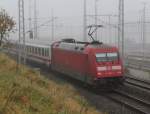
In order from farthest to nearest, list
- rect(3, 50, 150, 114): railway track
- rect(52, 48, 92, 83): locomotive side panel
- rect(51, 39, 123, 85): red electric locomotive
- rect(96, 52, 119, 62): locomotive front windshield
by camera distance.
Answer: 1. rect(52, 48, 92, 83): locomotive side panel
2. rect(96, 52, 119, 62): locomotive front windshield
3. rect(51, 39, 123, 85): red electric locomotive
4. rect(3, 50, 150, 114): railway track

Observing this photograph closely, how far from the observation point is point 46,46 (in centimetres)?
3850

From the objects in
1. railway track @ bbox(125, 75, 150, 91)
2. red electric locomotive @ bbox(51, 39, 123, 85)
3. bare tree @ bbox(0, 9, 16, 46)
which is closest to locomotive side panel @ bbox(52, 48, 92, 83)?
red electric locomotive @ bbox(51, 39, 123, 85)

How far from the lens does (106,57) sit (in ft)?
84.7

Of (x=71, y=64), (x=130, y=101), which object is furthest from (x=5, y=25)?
(x=130, y=101)

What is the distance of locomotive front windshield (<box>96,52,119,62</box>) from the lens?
25556 mm

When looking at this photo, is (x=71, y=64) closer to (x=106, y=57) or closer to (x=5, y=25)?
(x=106, y=57)

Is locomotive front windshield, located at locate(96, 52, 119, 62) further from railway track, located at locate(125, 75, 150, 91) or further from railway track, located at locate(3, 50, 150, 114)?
railway track, located at locate(125, 75, 150, 91)

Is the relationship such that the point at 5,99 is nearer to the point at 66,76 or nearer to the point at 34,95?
the point at 34,95

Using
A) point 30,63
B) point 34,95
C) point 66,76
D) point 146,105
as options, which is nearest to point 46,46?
point 66,76

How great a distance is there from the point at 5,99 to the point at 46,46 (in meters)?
27.5

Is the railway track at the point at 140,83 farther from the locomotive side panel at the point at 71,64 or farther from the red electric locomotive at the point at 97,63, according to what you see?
the locomotive side panel at the point at 71,64

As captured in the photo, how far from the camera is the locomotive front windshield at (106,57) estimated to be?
25556 millimetres

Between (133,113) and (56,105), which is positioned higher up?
(56,105)

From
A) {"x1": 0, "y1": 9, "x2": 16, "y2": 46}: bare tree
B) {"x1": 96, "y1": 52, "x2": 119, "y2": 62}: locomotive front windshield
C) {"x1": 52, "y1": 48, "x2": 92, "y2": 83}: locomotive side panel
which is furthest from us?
{"x1": 0, "y1": 9, "x2": 16, "y2": 46}: bare tree
